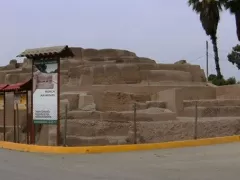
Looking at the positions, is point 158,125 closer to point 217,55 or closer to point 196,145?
point 196,145

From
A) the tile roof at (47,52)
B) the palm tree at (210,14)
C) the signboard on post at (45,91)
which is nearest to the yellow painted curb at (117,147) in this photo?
the signboard on post at (45,91)

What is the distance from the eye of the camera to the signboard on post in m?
15.5

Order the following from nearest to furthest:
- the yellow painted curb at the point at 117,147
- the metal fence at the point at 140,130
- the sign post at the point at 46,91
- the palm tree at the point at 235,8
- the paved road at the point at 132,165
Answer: the paved road at the point at 132,165 < the yellow painted curb at the point at 117,147 < the sign post at the point at 46,91 < the metal fence at the point at 140,130 < the palm tree at the point at 235,8

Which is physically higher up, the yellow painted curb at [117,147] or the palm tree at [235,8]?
the palm tree at [235,8]

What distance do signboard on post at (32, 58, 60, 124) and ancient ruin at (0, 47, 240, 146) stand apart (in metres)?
3.58

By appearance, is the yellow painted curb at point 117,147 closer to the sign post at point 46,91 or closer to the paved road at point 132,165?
the paved road at point 132,165

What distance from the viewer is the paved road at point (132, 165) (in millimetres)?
9680

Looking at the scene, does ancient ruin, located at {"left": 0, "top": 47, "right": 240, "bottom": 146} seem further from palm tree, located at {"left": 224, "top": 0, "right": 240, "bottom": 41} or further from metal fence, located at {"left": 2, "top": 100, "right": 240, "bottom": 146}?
palm tree, located at {"left": 224, "top": 0, "right": 240, "bottom": 41}

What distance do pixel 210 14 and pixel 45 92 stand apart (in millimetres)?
24836

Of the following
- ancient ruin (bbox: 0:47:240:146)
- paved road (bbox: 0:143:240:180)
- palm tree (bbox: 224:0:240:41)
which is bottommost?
paved road (bbox: 0:143:240:180)

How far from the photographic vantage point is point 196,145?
15.5 metres

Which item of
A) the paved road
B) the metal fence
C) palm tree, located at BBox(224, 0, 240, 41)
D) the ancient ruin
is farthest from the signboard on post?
palm tree, located at BBox(224, 0, 240, 41)

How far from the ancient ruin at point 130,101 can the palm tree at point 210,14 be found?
3902 millimetres

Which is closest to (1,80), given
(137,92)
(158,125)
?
(137,92)
